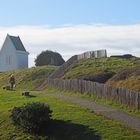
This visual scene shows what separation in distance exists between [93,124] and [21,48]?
7410 centimetres

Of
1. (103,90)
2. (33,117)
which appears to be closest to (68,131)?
(33,117)

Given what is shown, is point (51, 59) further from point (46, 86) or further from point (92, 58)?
point (46, 86)

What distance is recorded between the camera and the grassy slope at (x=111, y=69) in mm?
38812

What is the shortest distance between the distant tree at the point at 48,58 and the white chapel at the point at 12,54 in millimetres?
2566

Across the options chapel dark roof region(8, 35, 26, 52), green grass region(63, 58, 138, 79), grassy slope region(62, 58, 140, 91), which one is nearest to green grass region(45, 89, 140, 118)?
grassy slope region(62, 58, 140, 91)

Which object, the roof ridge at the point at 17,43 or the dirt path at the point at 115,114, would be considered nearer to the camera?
the dirt path at the point at 115,114

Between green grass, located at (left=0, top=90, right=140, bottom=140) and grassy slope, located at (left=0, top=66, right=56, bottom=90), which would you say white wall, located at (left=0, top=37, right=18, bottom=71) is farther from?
green grass, located at (left=0, top=90, right=140, bottom=140)

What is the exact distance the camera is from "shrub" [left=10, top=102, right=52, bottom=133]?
25.0 meters

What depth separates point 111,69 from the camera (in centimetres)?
5228

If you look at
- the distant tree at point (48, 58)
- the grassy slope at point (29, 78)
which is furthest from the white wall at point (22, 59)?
the grassy slope at point (29, 78)

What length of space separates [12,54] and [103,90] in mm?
63576

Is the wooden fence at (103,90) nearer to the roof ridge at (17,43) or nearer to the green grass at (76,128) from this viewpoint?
the green grass at (76,128)

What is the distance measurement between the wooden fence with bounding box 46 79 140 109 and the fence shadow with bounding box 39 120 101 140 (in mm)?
5300

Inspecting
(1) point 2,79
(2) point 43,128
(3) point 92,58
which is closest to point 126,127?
(2) point 43,128
